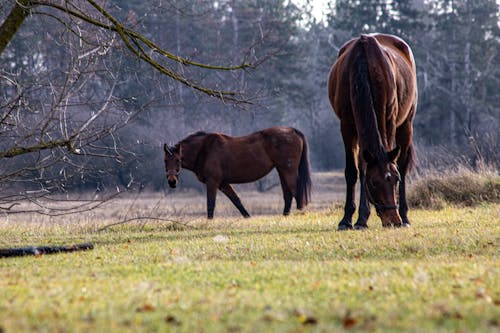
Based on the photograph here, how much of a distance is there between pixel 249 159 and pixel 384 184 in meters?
9.14

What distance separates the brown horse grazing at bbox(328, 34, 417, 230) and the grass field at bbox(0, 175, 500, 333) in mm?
564

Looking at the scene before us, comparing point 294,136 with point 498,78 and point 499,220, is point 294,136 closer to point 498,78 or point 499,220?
point 499,220

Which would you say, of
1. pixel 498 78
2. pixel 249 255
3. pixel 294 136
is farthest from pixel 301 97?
pixel 249 255

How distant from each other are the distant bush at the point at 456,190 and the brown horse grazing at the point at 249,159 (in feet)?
9.09

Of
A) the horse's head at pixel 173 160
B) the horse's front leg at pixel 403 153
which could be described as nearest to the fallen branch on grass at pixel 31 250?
the horse's front leg at pixel 403 153

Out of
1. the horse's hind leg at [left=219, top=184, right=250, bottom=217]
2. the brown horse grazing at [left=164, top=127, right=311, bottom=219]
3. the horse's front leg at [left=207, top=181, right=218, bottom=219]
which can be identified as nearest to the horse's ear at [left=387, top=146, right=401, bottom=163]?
the horse's front leg at [left=207, top=181, right=218, bottom=219]

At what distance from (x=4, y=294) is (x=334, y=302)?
247cm

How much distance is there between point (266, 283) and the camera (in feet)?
20.8

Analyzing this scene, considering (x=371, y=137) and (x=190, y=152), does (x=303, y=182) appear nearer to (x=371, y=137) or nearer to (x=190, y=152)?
(x=190, y=152)

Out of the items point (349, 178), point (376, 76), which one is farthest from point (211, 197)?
point (376, 76)

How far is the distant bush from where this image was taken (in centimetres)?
1639

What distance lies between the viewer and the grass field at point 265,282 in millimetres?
4762

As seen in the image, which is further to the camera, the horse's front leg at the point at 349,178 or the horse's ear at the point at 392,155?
the horse's front leg at the point at 349,178

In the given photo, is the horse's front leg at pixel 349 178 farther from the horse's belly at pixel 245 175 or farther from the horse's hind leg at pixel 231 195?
the horse's belly at pixel 245 175
